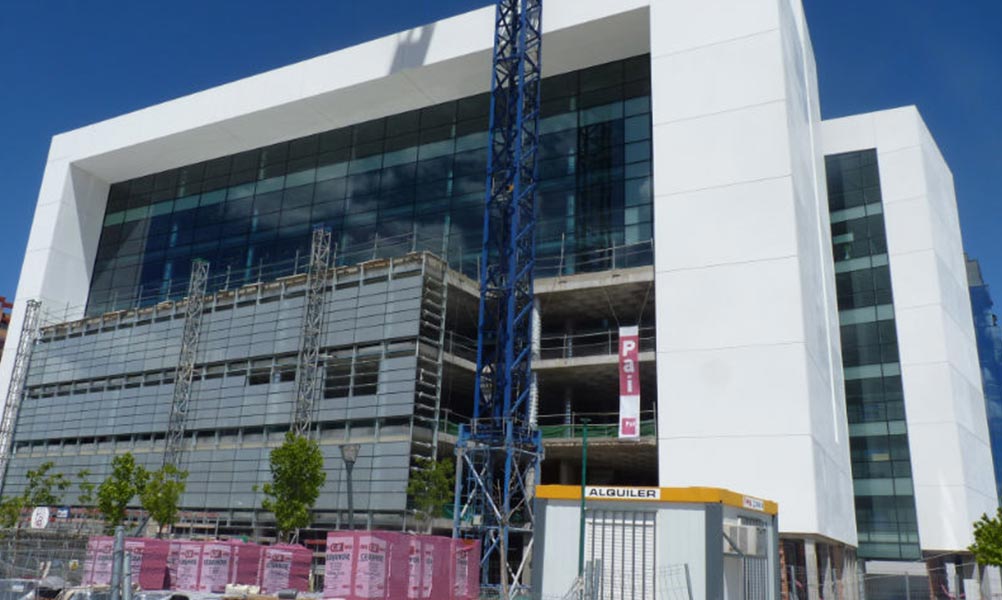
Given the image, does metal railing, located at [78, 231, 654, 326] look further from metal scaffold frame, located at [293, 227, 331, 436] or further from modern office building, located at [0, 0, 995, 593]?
metal scaffold frame, located at [293, 227, 331, 436]

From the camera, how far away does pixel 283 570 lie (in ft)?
104

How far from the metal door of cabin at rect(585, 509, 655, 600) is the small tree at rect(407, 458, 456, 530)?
51.3ft

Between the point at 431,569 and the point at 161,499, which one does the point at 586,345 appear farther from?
the point at 161,499

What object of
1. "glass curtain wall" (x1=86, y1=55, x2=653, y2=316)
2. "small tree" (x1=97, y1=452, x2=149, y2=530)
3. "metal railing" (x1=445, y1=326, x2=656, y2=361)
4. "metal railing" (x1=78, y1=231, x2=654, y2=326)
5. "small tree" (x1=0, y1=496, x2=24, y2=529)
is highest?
"glass curtain wall" (x1=86, y1=55, x2=653, y2=316)

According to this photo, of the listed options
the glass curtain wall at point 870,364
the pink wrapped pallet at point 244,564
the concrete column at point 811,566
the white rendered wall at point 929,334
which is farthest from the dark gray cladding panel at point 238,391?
the white rendered wall at point 929,334

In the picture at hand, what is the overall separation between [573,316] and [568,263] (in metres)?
3.48

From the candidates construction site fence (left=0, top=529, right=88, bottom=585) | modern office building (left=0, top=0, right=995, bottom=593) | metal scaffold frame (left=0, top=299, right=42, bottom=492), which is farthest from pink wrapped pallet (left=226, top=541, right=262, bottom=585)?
metal scaffold frame (left=0, top=299, right=42, bottom=492)

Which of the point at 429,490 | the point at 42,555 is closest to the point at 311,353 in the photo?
the point at 429,490

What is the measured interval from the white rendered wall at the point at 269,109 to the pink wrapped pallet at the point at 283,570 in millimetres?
26659

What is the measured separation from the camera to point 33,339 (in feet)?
182

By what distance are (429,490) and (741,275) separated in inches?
629

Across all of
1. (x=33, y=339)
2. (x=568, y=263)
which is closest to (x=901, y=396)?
(x=568, y=263)

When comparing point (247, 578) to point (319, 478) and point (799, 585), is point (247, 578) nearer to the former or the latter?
point (319, 478)

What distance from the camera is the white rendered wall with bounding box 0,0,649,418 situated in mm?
44438
